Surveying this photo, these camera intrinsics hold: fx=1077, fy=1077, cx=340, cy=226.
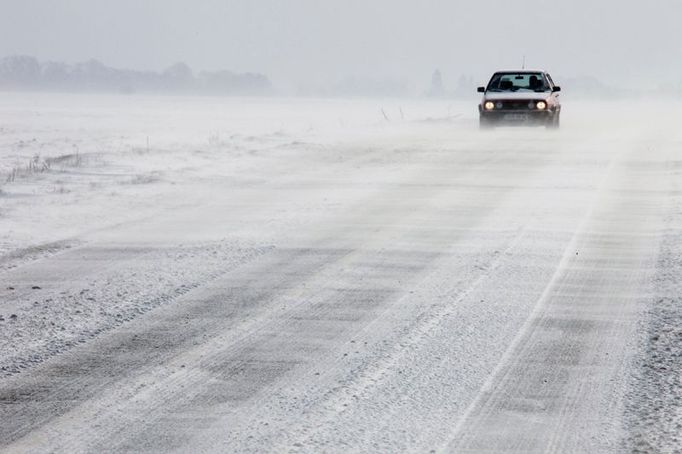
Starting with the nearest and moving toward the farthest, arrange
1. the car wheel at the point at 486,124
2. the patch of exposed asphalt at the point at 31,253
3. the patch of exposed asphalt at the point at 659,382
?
the patch of exposed asphalt at the point at 659,382 < the patch of exposed asphalt at the point at 31,253 < the car wheel at the point at 486,124

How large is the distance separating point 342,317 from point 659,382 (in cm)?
215

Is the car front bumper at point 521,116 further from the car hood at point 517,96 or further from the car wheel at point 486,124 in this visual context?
the car hood at point 517,96

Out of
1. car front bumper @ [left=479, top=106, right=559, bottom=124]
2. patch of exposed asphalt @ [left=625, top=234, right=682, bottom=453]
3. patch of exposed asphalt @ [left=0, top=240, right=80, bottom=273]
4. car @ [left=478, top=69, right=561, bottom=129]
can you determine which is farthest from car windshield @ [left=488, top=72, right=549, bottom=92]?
patch of exposed asphalt @ [left=625, top=234, right=682, bottom=453]

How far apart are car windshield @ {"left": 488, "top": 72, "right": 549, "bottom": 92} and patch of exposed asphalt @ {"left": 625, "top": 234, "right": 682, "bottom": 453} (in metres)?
21.4

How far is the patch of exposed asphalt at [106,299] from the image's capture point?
6059mm

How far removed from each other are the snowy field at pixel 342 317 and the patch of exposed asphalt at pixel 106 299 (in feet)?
0.09

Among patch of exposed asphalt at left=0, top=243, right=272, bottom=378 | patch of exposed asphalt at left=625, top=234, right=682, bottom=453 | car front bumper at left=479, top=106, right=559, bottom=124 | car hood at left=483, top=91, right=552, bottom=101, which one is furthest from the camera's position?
car hood at left=483, top=91, right=552, bottom=101

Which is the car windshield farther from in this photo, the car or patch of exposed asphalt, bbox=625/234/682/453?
patch of exposed asphalt, bbox=625/234/682/453

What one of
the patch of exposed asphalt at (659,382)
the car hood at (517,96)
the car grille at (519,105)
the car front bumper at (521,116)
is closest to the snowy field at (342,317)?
the patch of exposed asphalt at (659,382)

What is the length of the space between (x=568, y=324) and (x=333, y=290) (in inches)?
69.8

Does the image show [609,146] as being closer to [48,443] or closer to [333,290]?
[333,290]

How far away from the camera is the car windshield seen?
1128 inches

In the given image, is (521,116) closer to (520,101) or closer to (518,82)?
(520,101)

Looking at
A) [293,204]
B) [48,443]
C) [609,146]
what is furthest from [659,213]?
[609,146]
